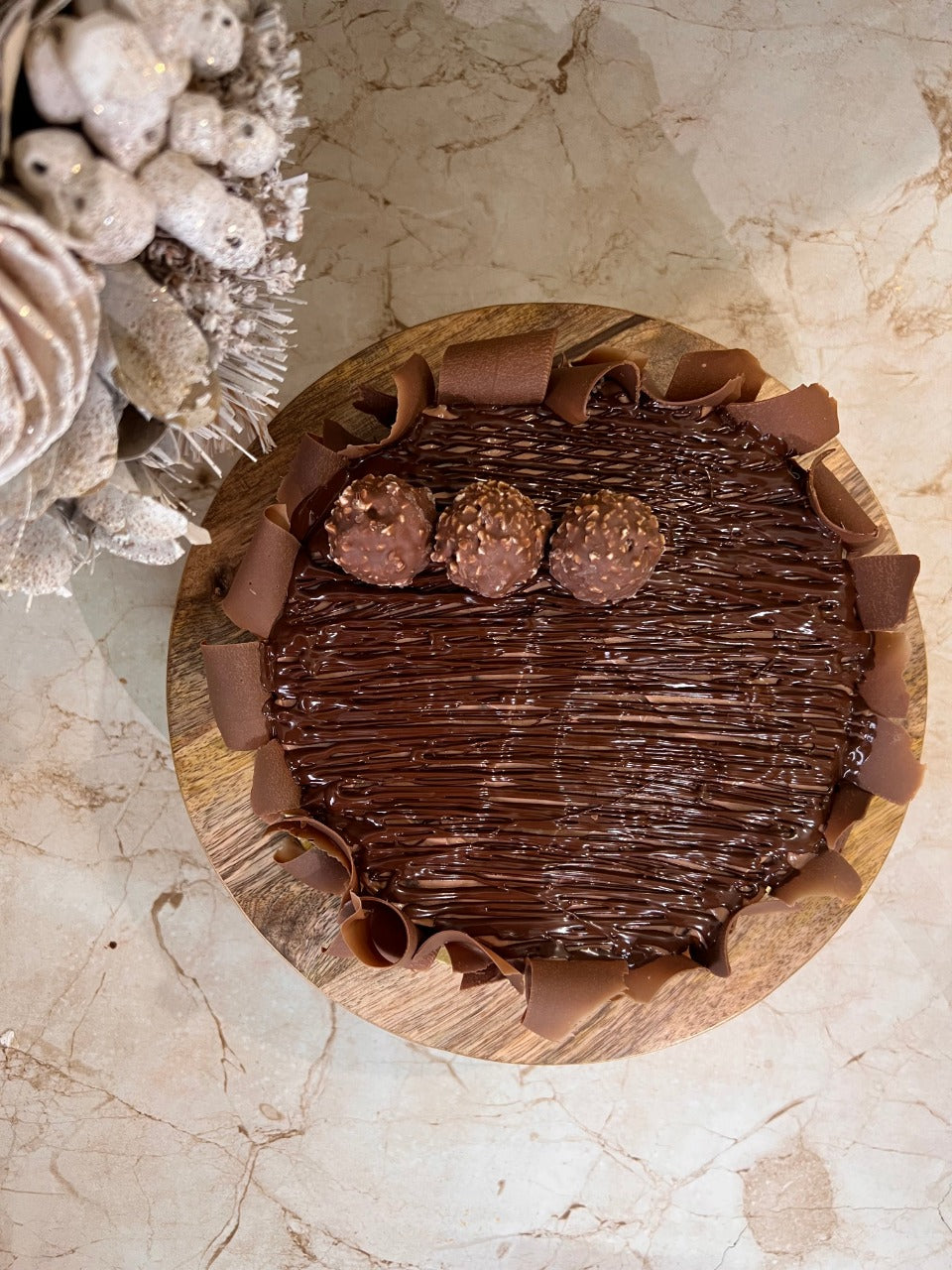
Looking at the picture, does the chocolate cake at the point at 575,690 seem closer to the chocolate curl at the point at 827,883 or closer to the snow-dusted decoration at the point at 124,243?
the chocolate curl at the point at 827,883

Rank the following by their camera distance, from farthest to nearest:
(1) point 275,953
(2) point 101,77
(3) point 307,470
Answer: (1) point 275,953, (3) point 307,470, (2) point 101,77

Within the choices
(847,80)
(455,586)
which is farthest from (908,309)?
(455,586)

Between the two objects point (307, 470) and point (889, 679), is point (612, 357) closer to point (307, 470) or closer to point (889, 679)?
point (307, 470)

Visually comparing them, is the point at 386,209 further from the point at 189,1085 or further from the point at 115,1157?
the point at 115,1157

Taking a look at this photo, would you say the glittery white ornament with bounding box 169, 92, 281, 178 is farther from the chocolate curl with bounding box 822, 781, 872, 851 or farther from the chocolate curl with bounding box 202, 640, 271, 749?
the chocolate curl with bounding box 822, 781, 872, 851

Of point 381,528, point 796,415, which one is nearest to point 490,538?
point 381,528

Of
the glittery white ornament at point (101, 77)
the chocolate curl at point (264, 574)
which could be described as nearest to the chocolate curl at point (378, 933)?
the chocolate curl at point (264, 574)
